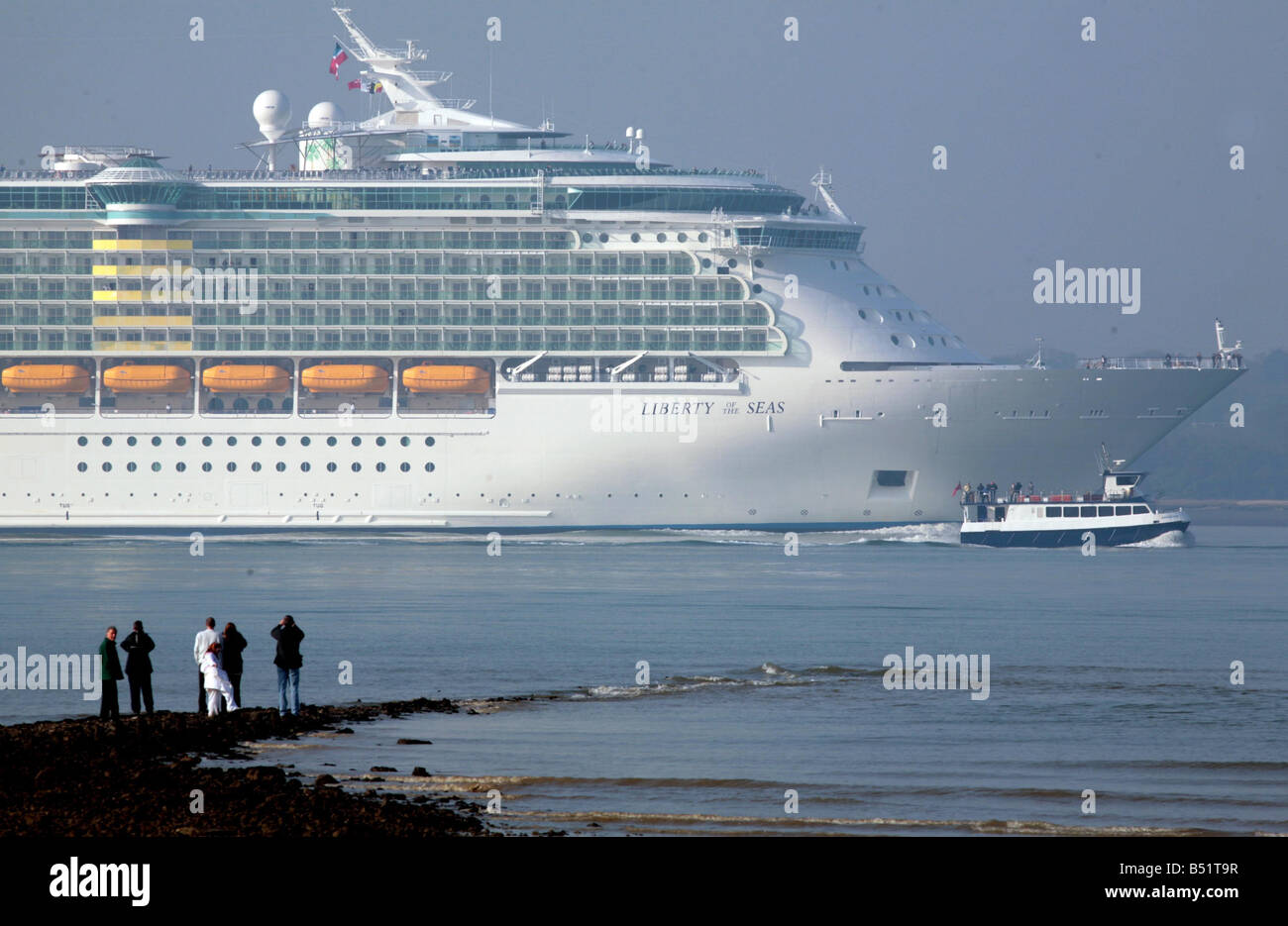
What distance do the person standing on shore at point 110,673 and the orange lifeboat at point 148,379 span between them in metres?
41.6

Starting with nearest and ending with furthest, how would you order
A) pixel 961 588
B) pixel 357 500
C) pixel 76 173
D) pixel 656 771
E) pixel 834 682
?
1. pixel 656 771
2. pixel 834 682
3. pixel 961 588
4. pixel 357 500
5. pixel 76 173

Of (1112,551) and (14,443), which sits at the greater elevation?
(14,443)

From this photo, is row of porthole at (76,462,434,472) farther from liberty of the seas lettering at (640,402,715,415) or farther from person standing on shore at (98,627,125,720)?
person standing on shore at (98,627,125,720)

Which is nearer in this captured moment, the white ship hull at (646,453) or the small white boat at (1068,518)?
the white ship hull at (646,453)

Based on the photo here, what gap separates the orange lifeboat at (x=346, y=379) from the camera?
6081 cm

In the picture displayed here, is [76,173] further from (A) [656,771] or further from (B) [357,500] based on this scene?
(A) [656,771]

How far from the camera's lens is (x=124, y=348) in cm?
6256

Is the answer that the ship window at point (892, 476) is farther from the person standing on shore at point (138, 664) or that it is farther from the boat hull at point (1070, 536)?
the person standing on shore at point (138, 664)

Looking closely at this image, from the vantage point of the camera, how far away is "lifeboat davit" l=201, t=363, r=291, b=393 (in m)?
61.3

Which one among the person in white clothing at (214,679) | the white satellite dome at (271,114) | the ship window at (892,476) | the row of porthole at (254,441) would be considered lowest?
the person in white clothing at (214,679)

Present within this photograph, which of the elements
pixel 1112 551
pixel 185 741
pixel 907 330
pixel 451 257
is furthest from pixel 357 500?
pixel 185 741

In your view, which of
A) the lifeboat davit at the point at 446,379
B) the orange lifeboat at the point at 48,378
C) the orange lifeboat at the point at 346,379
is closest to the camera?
the lifeboat davit at the point at 446,379

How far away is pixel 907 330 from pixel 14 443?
3188cm

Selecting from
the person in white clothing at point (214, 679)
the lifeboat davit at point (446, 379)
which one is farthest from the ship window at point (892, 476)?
the person in white clothing at point (214, 679)
